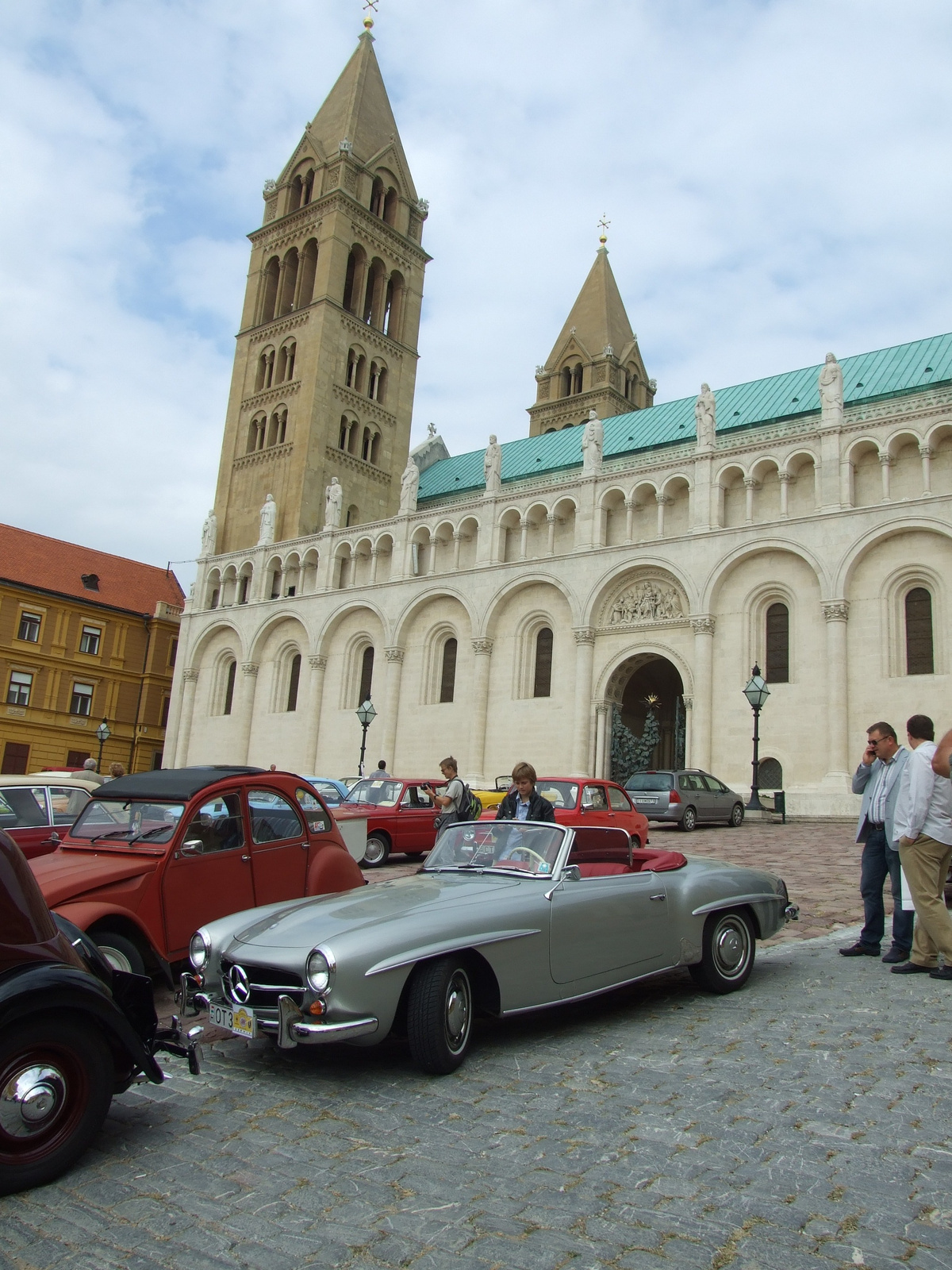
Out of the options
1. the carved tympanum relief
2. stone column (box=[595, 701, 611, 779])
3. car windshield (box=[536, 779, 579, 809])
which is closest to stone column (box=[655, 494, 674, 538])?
the carved tympanum relief

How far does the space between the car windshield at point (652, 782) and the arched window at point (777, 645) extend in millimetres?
6880

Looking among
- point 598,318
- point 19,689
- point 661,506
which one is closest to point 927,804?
point 661,506

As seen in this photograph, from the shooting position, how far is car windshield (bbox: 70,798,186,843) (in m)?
6.92

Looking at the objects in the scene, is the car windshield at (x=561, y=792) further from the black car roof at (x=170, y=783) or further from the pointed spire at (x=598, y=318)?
the pointed spire at (x=598, y=318)

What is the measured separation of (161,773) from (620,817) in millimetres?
9919

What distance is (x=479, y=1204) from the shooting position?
3.35 meters

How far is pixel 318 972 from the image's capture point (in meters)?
4.57

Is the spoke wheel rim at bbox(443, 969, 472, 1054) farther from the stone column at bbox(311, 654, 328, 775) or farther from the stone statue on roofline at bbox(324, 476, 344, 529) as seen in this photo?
the stone statue on roofline at bbox(324, 476, 344, 529)

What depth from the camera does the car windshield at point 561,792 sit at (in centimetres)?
1539

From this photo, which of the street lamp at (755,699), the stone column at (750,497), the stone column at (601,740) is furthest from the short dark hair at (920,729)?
the stone column at (601,740)

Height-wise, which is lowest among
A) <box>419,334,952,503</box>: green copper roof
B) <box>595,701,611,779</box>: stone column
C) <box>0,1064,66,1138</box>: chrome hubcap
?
<box>0,1064,66,1138</box>: chrome hubcap

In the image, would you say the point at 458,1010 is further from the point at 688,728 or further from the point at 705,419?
the point at 705,419

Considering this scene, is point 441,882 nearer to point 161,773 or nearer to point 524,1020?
point 524,1020

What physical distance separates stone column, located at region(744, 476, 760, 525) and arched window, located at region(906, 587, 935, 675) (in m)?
5.13
